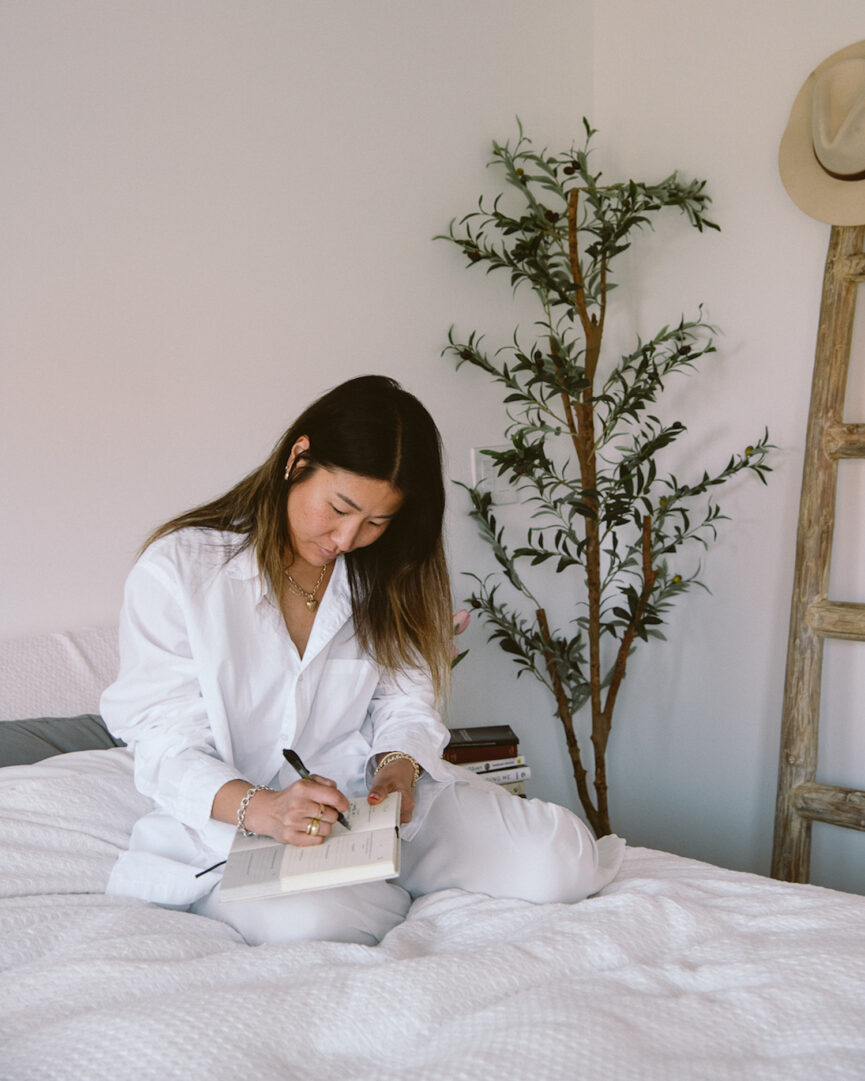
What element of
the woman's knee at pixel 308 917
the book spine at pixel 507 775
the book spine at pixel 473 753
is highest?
the book spine at pixel 473 753

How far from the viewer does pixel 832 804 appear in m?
2.12

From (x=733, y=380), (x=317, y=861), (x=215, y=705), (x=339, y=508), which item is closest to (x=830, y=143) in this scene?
(x=733, y=380)

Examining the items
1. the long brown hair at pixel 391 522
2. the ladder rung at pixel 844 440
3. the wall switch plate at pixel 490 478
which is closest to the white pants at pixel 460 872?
the long brown hair at pixel 391 522

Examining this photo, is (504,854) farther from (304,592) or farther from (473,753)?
(473,753)

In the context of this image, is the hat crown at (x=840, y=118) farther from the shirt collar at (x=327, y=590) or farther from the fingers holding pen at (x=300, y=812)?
the fingers holding pen at (x=300, y=812)

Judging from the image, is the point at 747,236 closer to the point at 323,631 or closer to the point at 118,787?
the point at 323,631

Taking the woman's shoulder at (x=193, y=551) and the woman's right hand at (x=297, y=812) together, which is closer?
the woman's right hand at (x=297, y=812)

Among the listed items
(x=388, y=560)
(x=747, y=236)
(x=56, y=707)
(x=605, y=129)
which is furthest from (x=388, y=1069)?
(x=605, y=129)

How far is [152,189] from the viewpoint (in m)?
1.98

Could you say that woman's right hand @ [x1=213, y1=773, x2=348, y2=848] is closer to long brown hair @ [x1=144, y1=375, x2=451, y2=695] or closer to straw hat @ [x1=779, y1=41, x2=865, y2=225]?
long brown hair @ [x1=144, y1=375, x2=451, y2=695]

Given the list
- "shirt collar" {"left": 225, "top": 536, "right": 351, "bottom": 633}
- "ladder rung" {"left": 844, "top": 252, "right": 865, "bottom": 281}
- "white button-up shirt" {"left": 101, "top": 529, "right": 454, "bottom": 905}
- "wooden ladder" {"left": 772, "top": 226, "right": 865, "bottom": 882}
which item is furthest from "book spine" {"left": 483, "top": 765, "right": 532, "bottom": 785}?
"ladder rung" {"left": 844, "top": 252, "right": 865, "bottom": 281}

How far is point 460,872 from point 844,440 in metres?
1.26

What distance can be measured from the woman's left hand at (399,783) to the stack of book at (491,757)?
77 centimetres

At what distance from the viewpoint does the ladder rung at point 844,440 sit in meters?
2.07
